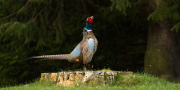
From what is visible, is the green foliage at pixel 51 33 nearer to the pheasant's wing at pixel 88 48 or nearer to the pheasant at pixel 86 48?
the pheasant at pixel 86 48

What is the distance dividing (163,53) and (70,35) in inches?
142

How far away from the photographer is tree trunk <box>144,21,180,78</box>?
10.2 m

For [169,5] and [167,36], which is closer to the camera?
[169,5]

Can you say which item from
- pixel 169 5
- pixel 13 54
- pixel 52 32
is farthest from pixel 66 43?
pixel 169 5

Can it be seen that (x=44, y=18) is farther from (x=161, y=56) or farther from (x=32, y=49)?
(x=161, y=56)

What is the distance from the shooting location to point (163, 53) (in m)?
10.3

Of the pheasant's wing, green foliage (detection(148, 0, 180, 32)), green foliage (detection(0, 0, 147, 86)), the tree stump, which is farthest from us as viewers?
green foliage (detection(0, 0, 147, 86))

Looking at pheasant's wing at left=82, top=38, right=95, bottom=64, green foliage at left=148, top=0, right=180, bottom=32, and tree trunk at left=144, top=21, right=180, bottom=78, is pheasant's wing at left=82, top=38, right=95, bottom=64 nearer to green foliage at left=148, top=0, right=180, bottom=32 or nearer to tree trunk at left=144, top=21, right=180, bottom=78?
green foliage at left=148, top=0, right=180, bottom=32

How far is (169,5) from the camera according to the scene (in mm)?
8836

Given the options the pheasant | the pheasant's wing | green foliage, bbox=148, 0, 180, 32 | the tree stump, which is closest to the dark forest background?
green foliage, bbox=148, 0, 180, 32

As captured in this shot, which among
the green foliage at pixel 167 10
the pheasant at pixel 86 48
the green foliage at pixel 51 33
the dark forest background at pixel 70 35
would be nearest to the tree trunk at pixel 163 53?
the dark forest background at pixel 70 35

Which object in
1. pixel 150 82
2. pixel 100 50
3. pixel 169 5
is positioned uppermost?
pixel 169 5

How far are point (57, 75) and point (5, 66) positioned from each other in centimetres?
410

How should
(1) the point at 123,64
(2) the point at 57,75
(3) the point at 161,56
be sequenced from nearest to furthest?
(2) the point at 57,75 < (3) the point at 161,56 < (1) the point at 123,64
